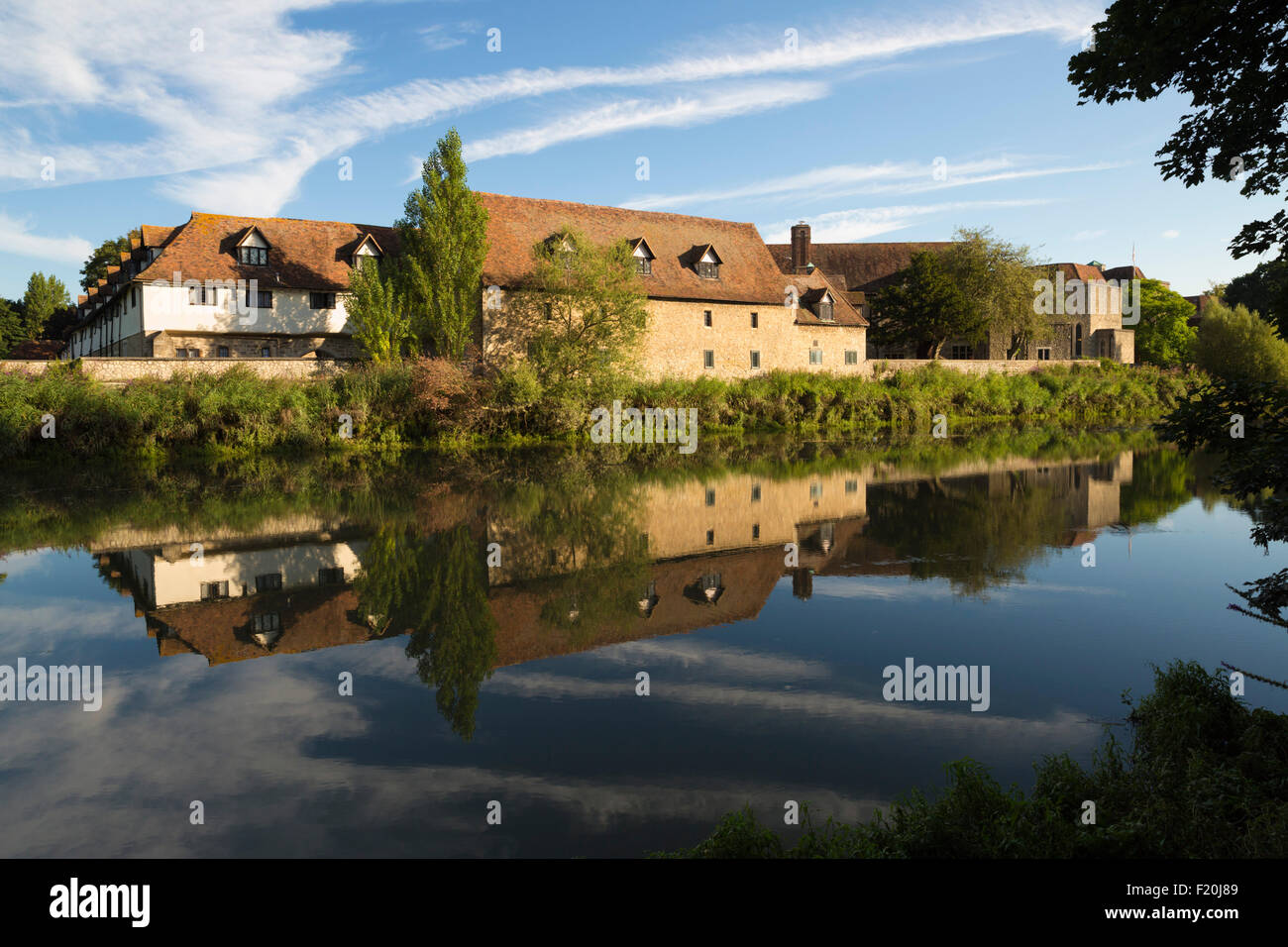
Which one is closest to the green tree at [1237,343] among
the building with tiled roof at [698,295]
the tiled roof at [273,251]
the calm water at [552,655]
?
the building with tiled roof at [698,295]

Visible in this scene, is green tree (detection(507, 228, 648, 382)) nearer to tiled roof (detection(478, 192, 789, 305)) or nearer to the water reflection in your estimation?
tiled roof (detection(478, 192, 789, 305))

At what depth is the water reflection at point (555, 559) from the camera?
32.0ft

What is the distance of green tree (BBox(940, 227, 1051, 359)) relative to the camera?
57.1m

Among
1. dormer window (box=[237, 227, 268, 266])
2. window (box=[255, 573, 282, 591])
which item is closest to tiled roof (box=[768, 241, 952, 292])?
dormer window (box=[237, 227, 268, 266])

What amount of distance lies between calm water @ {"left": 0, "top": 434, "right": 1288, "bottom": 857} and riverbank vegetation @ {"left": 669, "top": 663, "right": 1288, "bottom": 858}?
49cm

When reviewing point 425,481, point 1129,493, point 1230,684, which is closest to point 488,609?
point 1230,684

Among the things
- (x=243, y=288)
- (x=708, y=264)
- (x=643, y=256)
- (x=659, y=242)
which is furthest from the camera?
(x=708, y=264)

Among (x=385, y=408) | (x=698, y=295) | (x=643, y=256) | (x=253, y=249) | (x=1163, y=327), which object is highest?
(x=643, y=256)

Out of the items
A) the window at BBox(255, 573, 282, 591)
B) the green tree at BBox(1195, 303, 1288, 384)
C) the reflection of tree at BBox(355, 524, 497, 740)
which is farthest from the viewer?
the green tree at BBox(1195, 303, 1288, 384)

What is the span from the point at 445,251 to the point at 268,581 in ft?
88.6

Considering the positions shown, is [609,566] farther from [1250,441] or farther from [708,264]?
[708,264]

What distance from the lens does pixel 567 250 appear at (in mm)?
38625

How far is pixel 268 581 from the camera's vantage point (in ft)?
40.1

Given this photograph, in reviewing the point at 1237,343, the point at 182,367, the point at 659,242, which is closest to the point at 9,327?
the point at 182,367
